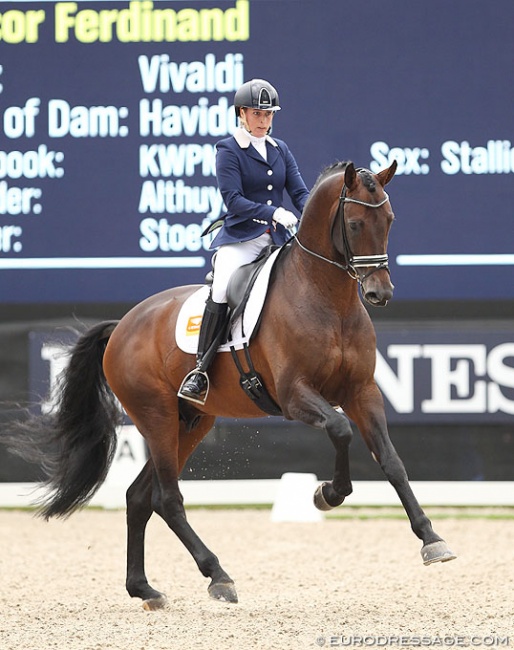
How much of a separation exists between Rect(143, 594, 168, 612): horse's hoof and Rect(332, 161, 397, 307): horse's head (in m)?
1.99

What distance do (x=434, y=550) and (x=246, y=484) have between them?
494cm

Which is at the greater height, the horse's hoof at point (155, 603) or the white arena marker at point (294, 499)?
the horse's hoof at point (155, 603)

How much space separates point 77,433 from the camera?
22.1ft

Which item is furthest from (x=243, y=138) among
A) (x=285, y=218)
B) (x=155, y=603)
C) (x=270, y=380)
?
(x=155, y=603)

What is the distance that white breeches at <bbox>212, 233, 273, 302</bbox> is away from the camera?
587 centimetres

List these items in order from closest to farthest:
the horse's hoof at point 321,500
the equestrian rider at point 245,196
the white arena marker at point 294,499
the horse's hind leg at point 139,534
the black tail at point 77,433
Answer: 1. the horse's hoof at point 321,500
2. the equestrian rider at point 245,196
3. the horse's hind leg at point 139,534
4. the black tail at point 77,433
5. the white arena marker at point 294,499

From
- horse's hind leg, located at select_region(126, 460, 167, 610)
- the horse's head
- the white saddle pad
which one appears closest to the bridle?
the horse's head

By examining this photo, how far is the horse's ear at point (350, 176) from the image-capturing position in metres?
5.14

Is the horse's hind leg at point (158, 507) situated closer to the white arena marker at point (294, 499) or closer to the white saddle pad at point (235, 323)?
the white saddle pad at point (235, 323)

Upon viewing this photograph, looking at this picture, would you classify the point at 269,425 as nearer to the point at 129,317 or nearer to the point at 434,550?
the point at 129,317

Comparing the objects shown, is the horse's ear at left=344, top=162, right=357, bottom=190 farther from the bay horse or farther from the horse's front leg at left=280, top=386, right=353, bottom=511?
the horse's front leg at left=280, top=386, right=353, bottom=511

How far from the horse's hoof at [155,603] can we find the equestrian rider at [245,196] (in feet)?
3.32

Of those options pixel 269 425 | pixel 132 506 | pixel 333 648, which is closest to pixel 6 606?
pixel 132 506

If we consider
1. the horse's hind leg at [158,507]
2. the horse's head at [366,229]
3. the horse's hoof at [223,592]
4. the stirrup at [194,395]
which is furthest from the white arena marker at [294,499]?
the horse's head at [366,229]
